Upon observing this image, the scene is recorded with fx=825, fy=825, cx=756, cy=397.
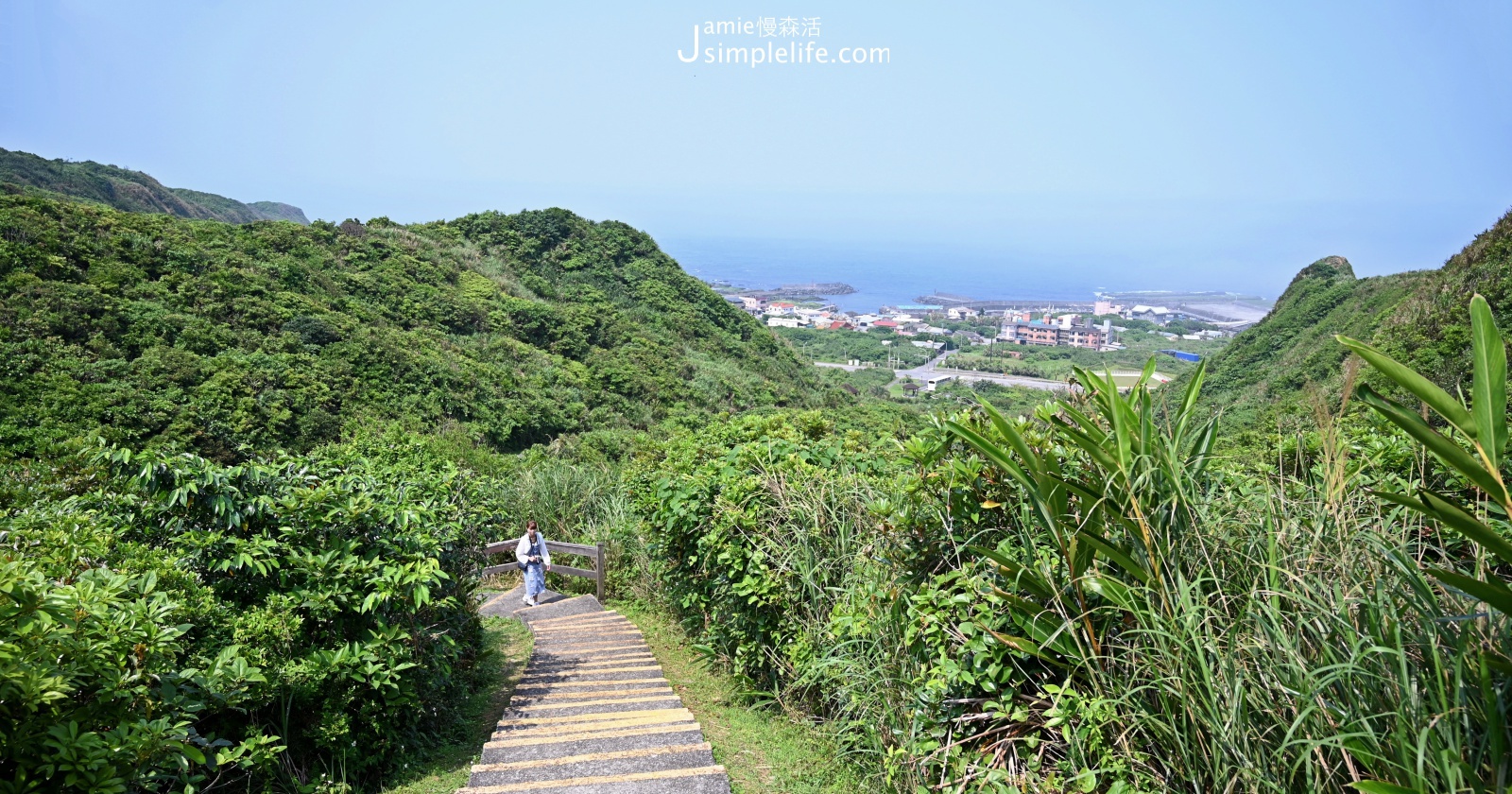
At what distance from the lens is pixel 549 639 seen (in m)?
7.52

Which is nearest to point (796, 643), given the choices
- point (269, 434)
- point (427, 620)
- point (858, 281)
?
point (427, 620)

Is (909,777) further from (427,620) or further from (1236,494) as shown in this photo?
(427,620)

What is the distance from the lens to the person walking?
358 inches

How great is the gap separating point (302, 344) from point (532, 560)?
1456cm

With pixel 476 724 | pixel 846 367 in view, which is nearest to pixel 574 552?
pixel 476 724

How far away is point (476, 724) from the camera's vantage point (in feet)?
Result: 17.6

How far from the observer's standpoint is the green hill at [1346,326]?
1350cm

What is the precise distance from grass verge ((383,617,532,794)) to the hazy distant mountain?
77.4 feet

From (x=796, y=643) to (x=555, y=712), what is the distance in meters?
1.65

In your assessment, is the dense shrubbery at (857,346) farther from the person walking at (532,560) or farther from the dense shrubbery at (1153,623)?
the dense shrubbery at (1153,623)

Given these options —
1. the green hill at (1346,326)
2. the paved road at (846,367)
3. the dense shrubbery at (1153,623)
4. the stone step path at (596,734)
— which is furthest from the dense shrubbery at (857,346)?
the dense shrubbery at (1153,623)

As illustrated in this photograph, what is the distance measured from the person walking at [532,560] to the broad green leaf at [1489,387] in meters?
8.38

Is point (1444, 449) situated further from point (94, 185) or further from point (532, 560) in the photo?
point (94, 185)

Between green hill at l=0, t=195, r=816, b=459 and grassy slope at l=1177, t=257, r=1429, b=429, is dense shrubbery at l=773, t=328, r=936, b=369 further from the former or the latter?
Result: grassy slope at l=1177, t=257, r=1429, b=429
